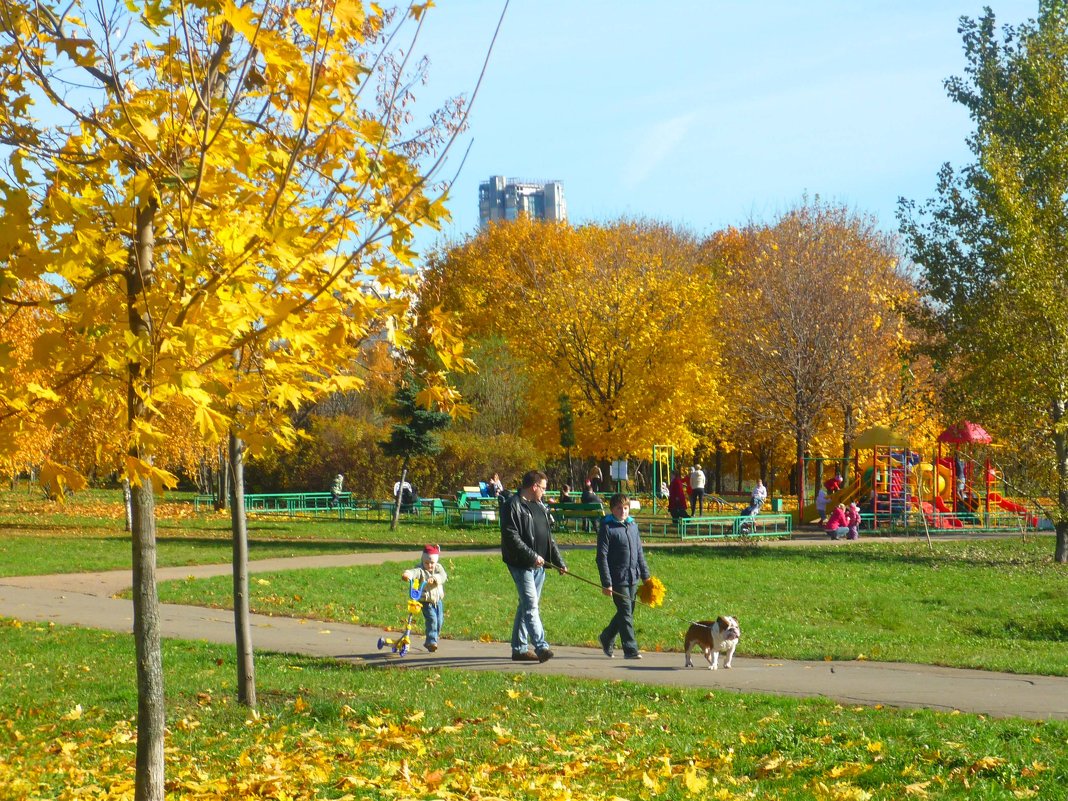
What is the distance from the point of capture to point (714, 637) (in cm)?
1094

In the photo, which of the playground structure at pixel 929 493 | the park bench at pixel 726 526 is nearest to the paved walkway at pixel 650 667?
the park bench at pixel 726 526

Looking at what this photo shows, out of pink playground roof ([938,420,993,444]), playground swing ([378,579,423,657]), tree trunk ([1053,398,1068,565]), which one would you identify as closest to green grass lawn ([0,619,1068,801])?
playground swing ([378,579,423,657])

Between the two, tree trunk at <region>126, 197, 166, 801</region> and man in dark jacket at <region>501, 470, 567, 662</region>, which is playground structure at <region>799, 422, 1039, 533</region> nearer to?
man in dark jacket at <region>501, 470, 567, 662</region>

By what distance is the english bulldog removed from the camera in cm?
1088

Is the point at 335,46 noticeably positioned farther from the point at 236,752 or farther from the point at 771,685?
the point at 771,685

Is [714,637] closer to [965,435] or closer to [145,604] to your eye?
[145,604]

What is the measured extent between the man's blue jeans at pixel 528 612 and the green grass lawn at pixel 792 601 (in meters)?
1.67

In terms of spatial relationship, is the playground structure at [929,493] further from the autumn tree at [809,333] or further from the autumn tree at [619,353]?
the autumn tree at [619,353]

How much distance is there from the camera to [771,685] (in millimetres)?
10117

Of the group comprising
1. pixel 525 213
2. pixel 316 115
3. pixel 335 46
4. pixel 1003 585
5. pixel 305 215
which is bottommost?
pixel 1003 585

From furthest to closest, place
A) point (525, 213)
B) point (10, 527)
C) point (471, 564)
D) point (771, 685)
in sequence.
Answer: point (525, 213)
point (10, 527)
point (471, 564)
point (771, 685)

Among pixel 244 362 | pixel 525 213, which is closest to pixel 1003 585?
pixel 244 362

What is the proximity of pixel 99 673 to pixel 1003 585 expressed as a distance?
14.3 meters

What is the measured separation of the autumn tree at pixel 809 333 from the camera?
130 ft
